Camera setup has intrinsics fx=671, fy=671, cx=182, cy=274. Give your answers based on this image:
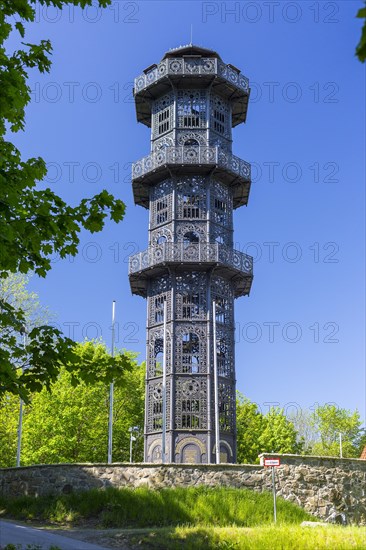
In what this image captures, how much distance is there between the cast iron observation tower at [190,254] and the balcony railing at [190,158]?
0.16 ft

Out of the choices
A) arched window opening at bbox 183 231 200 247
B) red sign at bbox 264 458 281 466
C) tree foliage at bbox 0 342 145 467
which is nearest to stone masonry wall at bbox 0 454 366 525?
red sign at bbox 264 458 281 466

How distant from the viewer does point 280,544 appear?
1333 centimetres

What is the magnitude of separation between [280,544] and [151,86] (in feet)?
89.7

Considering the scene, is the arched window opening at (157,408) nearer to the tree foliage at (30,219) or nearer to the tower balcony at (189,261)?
the tower balcony at (189,261)

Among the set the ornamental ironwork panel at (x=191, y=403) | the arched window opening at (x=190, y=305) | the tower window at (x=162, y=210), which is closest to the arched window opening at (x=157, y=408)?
the ornamental ironwork panel at (x=191, y=403)

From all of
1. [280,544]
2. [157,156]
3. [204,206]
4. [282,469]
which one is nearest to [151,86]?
[157,156]

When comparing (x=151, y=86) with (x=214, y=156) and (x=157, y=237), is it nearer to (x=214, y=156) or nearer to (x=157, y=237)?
(x=214, y=156)

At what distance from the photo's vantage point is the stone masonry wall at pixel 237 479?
2094 centimetres

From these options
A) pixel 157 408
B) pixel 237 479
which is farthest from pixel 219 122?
pixel 237 479

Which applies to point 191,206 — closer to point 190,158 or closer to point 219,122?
point 190,158

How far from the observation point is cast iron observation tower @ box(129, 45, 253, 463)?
100 feet

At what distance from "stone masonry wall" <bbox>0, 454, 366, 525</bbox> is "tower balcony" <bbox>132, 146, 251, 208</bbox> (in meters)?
16.6

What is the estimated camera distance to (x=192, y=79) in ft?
115

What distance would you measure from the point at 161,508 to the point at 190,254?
15293mm
